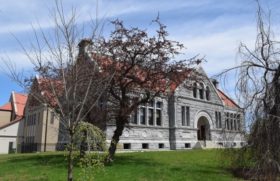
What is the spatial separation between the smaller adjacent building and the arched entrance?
23971mm

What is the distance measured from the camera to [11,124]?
50.8 metres

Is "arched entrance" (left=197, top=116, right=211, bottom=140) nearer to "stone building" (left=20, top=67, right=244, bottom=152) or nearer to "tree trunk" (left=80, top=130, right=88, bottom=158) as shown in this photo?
"stone building" (left=20, top=67, right=244, bottom=152)

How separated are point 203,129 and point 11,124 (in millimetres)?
27416

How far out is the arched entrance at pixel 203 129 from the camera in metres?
45.2

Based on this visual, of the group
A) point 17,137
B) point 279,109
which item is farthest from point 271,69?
point 17,137

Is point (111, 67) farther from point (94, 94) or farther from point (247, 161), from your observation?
point (247, 161)

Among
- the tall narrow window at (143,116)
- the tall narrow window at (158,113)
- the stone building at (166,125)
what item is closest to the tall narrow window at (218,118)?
the stone building at (166,125)

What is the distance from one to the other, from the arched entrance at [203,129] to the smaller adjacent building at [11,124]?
24.0 meters

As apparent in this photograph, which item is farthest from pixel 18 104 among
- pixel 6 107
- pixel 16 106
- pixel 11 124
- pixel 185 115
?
→ pixel 185 115

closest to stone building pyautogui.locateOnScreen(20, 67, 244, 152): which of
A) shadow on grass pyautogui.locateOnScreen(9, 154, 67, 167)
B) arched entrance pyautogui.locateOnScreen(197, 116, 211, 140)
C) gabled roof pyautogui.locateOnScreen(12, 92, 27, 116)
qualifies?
arched entrance pyautogui.locateOnScreen(197, 116, 211, 140)

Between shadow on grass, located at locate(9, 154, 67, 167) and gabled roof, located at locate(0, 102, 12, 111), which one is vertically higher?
gabled roof, located at locate(0, 102, 12, 111)

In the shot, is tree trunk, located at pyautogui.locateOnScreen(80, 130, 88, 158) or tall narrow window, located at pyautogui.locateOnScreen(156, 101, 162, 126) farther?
tall narrow window, located at pyautogui.locateOnScreen(156, 101, 162, 126)

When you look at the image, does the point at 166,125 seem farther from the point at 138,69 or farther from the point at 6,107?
the point at 6,107

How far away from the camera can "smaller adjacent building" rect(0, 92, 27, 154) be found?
164ft
